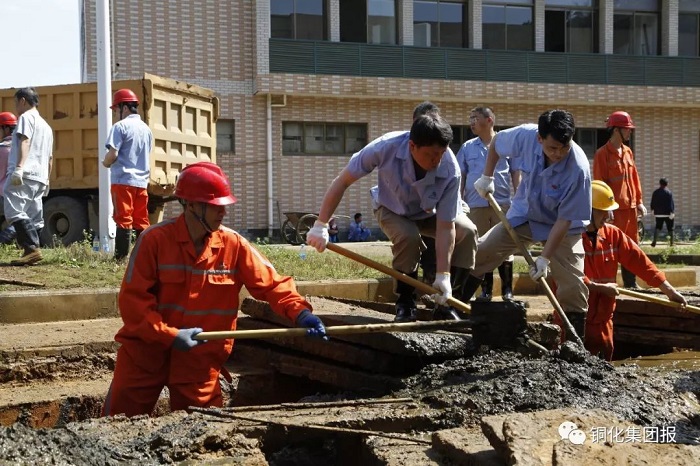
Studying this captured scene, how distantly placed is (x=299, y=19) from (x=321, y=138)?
297cm

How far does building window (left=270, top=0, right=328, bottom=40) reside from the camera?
20.4 m

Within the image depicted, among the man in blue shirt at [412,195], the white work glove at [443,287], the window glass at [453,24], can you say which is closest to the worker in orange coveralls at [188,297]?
the man in blue shirt at [412,195]

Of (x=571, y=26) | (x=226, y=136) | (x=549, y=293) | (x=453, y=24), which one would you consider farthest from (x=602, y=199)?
(x=571, y=26)

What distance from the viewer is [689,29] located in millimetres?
23875

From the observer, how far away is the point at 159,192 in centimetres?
1255

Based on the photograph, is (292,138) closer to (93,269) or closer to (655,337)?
(93,269)

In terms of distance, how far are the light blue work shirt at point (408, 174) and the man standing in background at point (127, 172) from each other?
3724 mm

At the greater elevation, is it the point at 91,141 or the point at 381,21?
the point at 381,21

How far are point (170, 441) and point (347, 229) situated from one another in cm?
1643

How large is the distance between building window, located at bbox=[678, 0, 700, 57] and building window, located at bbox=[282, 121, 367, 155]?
387 inches

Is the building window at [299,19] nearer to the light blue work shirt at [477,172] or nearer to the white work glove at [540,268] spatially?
the light blue work shirt at [477,172]

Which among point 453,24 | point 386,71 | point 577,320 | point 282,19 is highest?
point 453,24

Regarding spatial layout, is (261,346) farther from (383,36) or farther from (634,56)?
(634,56)

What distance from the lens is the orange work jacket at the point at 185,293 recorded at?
14.3 feet
